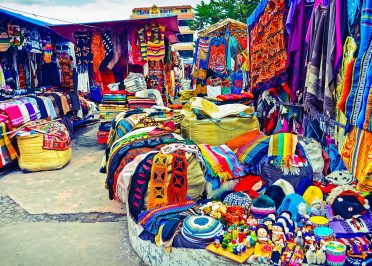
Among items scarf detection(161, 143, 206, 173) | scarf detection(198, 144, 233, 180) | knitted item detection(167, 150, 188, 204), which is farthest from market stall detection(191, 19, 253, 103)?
knitted item detection(167, 150, 188, 204)

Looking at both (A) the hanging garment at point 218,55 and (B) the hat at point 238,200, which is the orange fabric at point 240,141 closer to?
(B) the hat at point 238,200

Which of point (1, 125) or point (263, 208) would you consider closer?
point (263, 208)

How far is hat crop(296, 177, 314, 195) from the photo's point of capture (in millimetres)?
3344

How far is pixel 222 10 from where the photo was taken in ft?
58.4

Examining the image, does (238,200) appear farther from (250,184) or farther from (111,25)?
(111,25)

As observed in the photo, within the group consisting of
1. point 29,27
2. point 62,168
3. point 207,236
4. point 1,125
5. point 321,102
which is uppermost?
point 29,27

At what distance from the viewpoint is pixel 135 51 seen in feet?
25.1

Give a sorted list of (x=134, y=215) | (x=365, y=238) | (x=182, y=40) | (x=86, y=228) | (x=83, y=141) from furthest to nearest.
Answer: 1. (x=182, y=40)
2. (x=83, y=141)
3. (x=86, y=228)
4. (x=134, y=215)
5. (x=365, y=238)

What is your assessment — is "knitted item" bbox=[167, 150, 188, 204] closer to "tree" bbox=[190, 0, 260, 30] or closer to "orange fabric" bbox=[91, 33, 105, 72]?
"orange fabric" bbox=[91, 33, 105, 72]

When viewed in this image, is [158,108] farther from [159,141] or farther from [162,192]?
[162,192]

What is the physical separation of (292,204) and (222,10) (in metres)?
16.4

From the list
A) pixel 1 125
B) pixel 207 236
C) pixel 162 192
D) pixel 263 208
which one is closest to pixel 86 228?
pixel 162 192

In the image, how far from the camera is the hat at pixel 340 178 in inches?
133

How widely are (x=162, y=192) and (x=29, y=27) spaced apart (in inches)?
248
